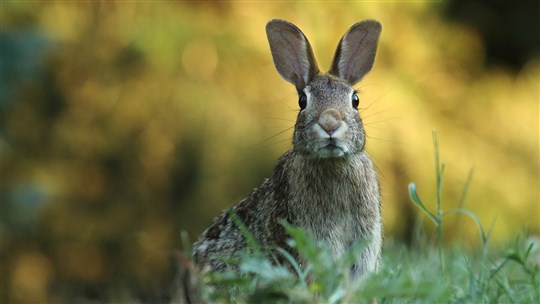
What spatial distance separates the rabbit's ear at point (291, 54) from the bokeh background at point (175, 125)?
323 centimetres

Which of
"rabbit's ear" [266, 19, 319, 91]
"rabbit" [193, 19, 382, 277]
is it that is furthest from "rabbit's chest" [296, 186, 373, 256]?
"rabbit's ear" [266, 19, 319, 91]

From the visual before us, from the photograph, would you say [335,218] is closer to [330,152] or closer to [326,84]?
[330,152]

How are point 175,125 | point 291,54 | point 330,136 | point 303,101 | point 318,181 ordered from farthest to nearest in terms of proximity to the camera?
point 175,125, point 291,54, point 303,101, point 318,181, point 330,136

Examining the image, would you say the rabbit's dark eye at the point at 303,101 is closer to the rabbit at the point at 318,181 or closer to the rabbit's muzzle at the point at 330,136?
the rabbit at the point at 318,181

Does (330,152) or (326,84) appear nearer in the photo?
(330,152)

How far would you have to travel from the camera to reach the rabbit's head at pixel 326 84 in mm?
3242

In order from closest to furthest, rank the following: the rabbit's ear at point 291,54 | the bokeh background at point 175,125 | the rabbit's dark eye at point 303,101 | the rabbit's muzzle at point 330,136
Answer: the rabbit's muzzle at point 330,136 < the rabbit's dark eye at point 303,101 < the rabbit's ear at point 291,54 < the bokeh background at point 175,125

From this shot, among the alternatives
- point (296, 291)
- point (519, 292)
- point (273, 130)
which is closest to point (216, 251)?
point (519, 292)

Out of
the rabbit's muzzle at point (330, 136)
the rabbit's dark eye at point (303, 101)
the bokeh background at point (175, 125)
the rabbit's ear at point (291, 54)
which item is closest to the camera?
the rabbit's muzzle at point (330, 136)

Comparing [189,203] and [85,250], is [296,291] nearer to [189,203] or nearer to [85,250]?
[189,203]

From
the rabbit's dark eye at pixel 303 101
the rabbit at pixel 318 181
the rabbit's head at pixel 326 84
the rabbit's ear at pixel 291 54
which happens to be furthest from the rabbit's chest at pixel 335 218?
the rabbit's ear at pixel 291 54

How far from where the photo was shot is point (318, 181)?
3375 millimetres

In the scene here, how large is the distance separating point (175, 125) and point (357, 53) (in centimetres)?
372

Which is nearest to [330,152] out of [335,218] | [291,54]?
[335,218]
